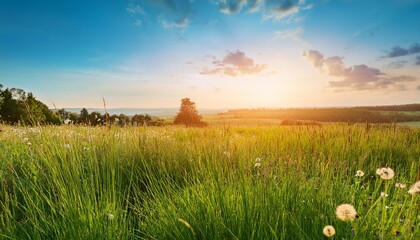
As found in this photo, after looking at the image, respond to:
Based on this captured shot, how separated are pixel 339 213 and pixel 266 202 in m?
0.68

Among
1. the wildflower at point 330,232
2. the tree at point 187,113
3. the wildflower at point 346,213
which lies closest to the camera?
the wildflower at point 330,232

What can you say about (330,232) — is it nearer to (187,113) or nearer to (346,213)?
(346,213)

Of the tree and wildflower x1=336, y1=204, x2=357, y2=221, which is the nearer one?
wildflower x1=336, y1=204, x2=357, y2=221

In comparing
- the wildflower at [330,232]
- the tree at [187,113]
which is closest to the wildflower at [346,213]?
the wildflower at [330,232]

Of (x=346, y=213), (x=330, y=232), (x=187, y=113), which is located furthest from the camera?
(x=187, y=113)

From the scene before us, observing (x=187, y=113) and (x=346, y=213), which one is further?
(x=187, y=113)

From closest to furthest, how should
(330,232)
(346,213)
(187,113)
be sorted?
1. (330,232)
2. (346,213)
3. (187,113)

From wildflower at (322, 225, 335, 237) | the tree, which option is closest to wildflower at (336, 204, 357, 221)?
wildflower at (322, 225, 335, 237)

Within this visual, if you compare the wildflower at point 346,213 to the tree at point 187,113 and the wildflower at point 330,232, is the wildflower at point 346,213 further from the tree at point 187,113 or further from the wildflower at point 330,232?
the tree at point 187,113

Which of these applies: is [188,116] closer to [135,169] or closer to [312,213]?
[135,169]

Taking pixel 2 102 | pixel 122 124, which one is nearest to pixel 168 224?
pixel 122 124

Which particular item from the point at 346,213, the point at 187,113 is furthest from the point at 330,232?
the point at 187,113

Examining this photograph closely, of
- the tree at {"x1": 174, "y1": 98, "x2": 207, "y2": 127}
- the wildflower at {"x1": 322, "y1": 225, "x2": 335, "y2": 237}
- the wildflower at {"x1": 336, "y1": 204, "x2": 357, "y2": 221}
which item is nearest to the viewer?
the wildflower at {"x1": 322, "y1": 225, "x2": 335, "y2": 237}

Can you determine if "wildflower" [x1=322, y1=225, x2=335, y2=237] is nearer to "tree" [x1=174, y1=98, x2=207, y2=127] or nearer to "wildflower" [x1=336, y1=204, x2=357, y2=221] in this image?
"wildflower" [x1=336, y1=204, x2=357, y2=221]
